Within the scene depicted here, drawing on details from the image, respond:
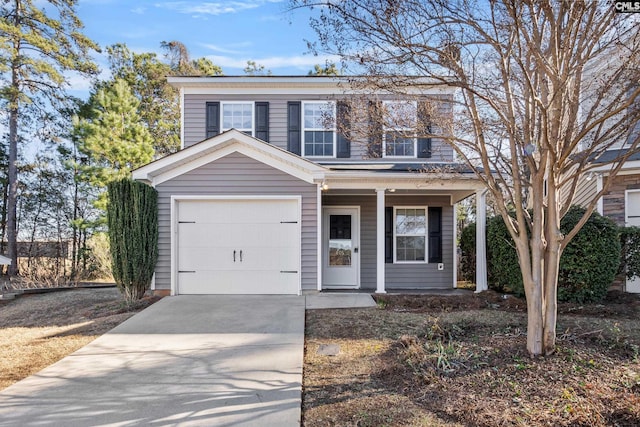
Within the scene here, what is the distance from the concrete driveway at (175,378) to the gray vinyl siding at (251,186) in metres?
2.03

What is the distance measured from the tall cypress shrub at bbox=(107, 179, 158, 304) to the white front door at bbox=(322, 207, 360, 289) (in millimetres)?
4454

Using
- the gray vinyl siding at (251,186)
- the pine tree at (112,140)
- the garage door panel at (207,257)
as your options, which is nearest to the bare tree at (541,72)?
the gray vinyl siding at (251,186)

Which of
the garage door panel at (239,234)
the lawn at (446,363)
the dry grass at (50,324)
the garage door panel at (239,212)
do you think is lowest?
the dry grass at (50,324)

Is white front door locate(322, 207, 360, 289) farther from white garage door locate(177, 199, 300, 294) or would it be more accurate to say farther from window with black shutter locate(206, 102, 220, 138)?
window with black shutter locate(206, 102, 220, 138)

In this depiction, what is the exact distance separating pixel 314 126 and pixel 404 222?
368 cm

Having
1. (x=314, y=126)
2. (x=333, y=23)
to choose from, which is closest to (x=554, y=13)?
(x=333, y=23)

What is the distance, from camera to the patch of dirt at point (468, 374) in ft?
10.4

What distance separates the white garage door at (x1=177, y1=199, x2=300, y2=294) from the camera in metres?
8.37

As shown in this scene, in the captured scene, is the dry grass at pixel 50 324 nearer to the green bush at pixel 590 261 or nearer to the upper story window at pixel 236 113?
the upper story window at pixel 236 113

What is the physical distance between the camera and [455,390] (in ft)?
11.8

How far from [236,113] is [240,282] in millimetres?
5016

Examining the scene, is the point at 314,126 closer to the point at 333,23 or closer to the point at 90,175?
the point at 333,23

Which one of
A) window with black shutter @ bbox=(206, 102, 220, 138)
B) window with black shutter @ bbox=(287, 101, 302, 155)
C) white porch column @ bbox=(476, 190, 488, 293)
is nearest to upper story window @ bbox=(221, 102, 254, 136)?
window with black shutter @ bbox=(206, 102, 220, 138)

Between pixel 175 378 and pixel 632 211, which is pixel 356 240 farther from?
pixel 175 378
